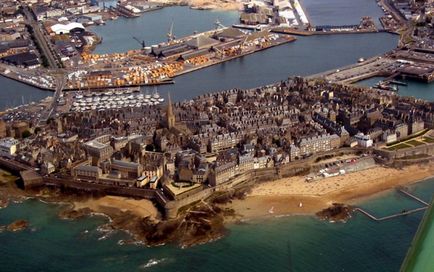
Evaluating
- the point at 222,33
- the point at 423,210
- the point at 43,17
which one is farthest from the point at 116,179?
the point at 43,17

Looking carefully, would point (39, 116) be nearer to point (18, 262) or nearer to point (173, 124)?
point (173, 124)

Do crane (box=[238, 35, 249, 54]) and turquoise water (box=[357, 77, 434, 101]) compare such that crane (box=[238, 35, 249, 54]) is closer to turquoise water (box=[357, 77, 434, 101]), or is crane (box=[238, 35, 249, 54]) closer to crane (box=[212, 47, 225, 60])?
crane (box=[212, 47, 225, 60])

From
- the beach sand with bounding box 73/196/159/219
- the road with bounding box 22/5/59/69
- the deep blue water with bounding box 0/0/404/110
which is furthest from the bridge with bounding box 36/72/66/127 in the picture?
the beach sand with bounding box 73/196/159/219

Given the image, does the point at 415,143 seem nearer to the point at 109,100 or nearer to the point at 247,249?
the point at 247,249

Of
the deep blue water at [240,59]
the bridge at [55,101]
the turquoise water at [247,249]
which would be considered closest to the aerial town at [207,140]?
the bridge at [55,101]

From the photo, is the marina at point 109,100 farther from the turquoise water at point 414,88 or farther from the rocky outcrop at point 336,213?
the rocky outcrop at point 336,213

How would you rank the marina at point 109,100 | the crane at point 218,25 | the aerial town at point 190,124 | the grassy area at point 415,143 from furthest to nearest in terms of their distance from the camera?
the crane at point 218,25 < the marina at point 109,100 < the grassy area at point 415,143 < the aerial town at point 190,124
